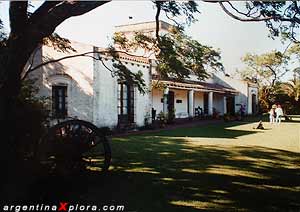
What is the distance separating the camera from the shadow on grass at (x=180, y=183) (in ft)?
11.9

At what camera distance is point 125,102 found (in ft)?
A: 20.4

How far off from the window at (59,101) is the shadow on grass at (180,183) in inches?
33.7

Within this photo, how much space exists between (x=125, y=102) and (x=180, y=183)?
7.27ft

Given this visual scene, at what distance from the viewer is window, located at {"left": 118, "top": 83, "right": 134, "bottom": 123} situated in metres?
5.87

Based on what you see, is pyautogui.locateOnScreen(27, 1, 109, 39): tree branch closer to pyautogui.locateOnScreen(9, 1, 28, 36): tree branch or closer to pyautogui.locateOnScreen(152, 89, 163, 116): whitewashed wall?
pyautogui.locateOnScreen(9, 1, 28, 36): tree branch

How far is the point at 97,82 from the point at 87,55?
0.80 metres

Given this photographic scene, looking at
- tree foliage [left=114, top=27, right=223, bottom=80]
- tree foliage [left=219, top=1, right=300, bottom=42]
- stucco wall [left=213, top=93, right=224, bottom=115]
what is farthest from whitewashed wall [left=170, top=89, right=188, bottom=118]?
tree foliage [left=219, top=1, right=300, bottom=42]

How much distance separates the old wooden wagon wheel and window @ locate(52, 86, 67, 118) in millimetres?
280

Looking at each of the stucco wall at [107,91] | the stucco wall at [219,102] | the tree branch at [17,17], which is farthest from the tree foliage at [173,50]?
the stucco wall at [219,102]

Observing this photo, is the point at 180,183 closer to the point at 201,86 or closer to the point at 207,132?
the point at 201,86

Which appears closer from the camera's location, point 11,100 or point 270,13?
point 11,100

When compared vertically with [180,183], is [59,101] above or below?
above

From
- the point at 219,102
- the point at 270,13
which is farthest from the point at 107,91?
the point at 219,102

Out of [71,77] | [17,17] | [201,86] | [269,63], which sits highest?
[17,17]
